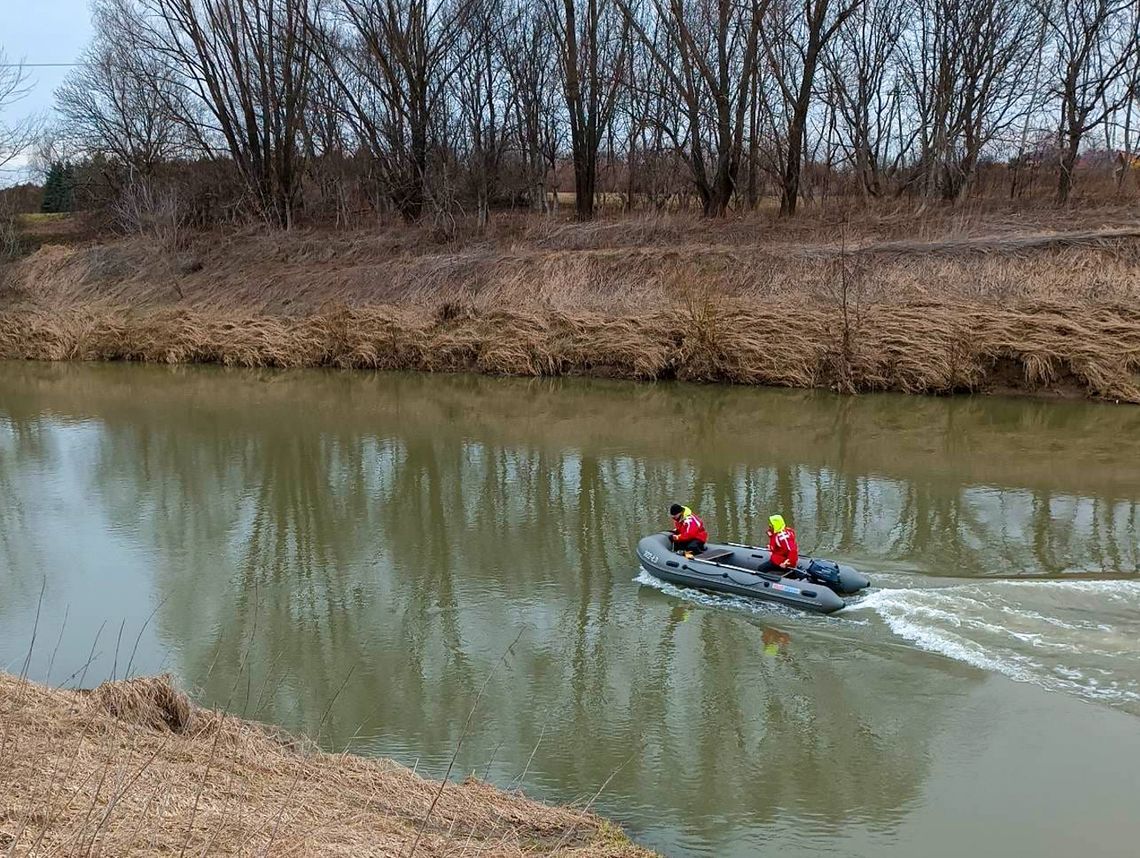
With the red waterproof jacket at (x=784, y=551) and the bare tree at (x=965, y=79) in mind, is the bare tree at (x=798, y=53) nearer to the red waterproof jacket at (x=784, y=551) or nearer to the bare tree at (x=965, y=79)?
the bare tree at (x=965, y=79)

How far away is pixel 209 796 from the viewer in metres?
4.41

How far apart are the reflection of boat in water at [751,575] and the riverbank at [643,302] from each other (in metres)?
10.9

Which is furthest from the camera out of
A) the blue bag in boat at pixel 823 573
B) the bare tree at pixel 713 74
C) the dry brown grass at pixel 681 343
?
the bare tree at pixel 713 74

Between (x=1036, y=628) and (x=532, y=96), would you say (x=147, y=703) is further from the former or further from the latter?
(x=532, y=96)

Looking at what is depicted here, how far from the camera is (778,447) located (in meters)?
14.7

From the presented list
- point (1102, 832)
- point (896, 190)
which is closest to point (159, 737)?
point (1102, 832)

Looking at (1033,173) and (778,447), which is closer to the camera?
(778,447)

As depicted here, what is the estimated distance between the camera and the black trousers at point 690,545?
30.2 ft

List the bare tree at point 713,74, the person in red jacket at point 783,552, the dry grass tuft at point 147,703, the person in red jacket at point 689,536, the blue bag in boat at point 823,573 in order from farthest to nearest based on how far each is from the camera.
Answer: the bare tree at point 713,74
the person in red jacket at point 689,536
the person in red jacket at point 783,552
the blue bag in boat at point 823,573
the dry grass tuft at point 147,703

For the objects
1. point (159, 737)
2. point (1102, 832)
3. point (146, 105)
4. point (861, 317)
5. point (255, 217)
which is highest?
point (146, 105)

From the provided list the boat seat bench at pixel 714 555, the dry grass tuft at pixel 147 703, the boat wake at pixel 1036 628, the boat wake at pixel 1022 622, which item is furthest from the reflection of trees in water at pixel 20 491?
the boat wake at pixel 1036 628

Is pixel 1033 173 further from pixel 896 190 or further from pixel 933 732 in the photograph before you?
pixel 933 732

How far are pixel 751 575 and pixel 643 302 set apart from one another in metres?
14.6

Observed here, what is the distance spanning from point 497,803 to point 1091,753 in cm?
366
